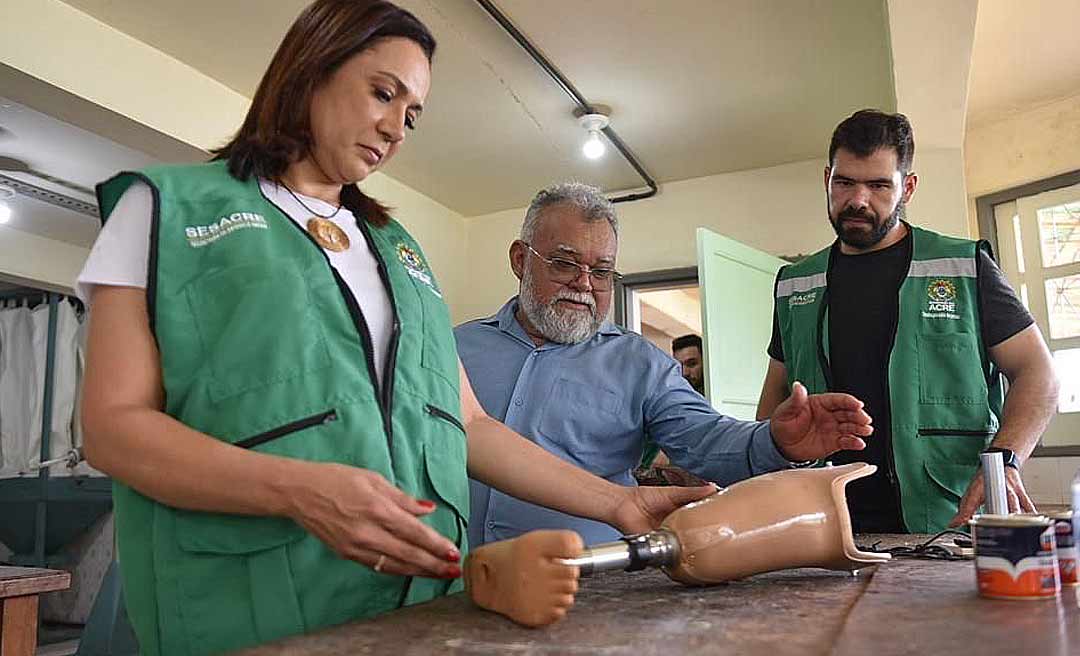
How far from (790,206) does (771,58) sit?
1192mm

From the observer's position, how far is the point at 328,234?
0.88 m

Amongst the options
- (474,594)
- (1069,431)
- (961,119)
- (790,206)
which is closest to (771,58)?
(961,119)

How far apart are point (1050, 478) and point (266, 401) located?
146 inches

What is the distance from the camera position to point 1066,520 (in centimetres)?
84

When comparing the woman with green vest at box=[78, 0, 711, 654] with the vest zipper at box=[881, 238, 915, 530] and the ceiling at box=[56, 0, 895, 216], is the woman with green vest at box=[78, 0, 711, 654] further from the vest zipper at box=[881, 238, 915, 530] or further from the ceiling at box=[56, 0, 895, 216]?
the ceiling at box=[56, 0, 895, 216]

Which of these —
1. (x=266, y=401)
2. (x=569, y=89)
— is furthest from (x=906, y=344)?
(x=569, y=89)

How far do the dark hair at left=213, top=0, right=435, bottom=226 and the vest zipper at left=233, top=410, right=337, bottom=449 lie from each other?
0.92 ft

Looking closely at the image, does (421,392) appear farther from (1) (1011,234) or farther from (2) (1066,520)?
(1) (1011,234)

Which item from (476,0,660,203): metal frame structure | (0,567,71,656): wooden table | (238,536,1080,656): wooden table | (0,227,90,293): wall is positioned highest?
(476,0,660,203): metal frame structure

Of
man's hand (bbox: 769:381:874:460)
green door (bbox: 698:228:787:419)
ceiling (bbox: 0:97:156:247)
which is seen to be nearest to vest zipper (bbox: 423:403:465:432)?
man's hand (bbox: 769:381:874:460)

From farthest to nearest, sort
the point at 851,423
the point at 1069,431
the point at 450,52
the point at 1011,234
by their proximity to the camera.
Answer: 1. the point at 1011,234
2. the point at 1069,431
3. the point at 450,52
4. the point at 851,423

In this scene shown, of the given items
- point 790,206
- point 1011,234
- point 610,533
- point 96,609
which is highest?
point 790,206

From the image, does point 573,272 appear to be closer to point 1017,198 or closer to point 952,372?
point 952,372

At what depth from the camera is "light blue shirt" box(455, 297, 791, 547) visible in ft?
4.79
